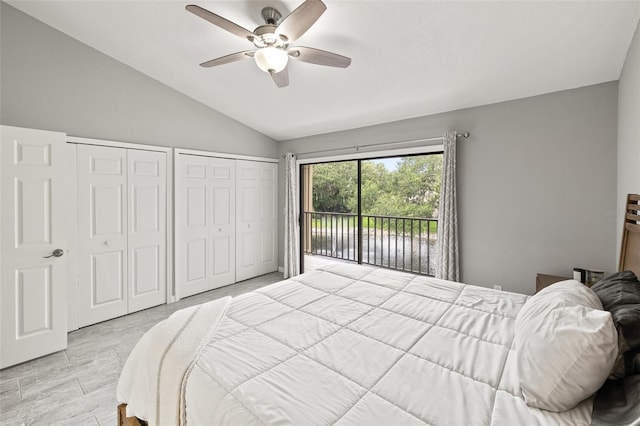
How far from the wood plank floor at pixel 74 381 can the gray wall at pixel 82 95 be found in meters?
2.13

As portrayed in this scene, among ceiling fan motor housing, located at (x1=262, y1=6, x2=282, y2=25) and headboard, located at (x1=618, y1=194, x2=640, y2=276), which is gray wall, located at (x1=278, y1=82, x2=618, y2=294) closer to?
headboard, located at (x1=618, y1=194, x2=640, y2=276)

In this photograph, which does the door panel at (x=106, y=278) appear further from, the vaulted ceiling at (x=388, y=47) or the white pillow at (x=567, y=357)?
the white pillow at (x=567, y=357)

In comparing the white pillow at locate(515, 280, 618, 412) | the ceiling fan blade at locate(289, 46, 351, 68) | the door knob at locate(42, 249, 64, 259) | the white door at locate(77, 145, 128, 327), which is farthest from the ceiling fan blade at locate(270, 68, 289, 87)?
the door knob at locate(42, 249, 64, 259)

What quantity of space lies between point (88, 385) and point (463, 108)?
14.0ft

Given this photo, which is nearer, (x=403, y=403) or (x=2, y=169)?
(x=403, y=403)

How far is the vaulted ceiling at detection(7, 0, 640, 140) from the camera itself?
1.95 meters

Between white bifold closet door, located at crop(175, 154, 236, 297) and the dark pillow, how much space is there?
4.06 meters

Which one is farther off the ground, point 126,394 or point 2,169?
point 2,169

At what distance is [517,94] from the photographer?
2750 mm

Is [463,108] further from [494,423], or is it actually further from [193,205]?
[193,205]

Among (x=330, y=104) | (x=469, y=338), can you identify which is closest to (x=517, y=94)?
(x=330, y=104)

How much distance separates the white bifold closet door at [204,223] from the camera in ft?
12.6

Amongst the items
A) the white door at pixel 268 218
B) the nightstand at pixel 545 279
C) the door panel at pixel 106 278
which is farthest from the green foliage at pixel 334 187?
the door panel at pixel 106 278

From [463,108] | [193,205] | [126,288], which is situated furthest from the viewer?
[193,205]
